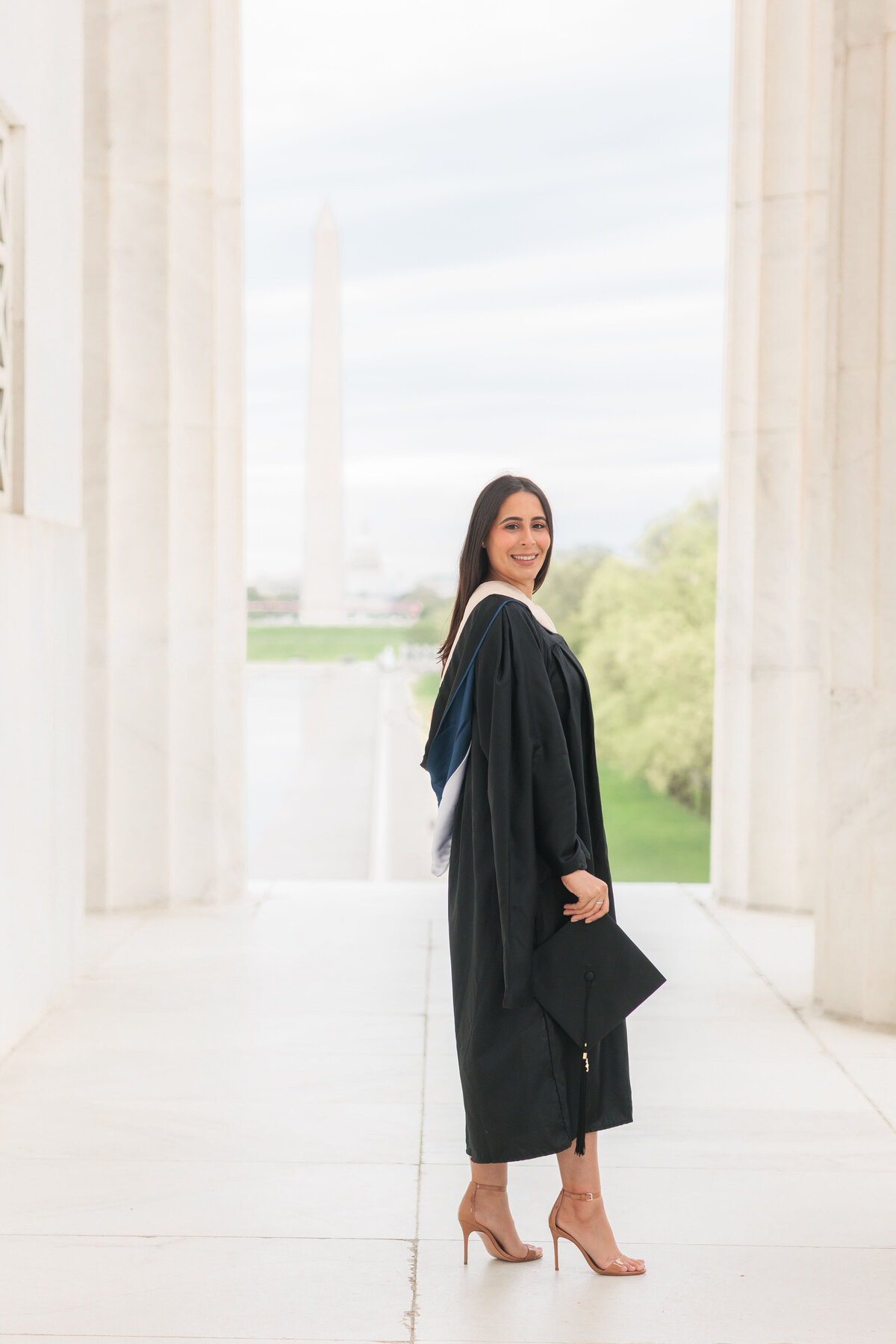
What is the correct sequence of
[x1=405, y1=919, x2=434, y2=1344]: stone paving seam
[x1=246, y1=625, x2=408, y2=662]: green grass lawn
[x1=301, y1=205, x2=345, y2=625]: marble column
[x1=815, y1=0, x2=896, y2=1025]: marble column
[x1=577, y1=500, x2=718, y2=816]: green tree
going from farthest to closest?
[x1=246, y1=625, x2=408, y2=662]: green grass lawn < [x1=301, y1=205, x2=345, y2=625]: marble column < [x1=577, y1=500, x2=718, y2=816]: green tree < [x1=815, y1=0, x2=896, y2=1025]: marble column < [x1=405, y1=919, x2=434, y2=1344]: stone paving seam

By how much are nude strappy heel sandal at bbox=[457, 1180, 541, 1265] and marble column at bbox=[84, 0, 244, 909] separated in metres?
5.04

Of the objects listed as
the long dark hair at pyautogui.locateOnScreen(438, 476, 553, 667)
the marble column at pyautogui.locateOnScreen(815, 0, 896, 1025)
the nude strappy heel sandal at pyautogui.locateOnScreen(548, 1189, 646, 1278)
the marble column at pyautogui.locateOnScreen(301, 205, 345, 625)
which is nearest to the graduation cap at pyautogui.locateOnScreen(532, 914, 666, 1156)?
the nude strappy heel sandal at pyautogui.locateOnScreen(548, 1189, 646, 1278)

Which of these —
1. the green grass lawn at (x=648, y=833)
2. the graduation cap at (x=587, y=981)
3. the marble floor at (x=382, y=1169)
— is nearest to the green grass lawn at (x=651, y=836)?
the green grass lawn at (x=648, y=833)

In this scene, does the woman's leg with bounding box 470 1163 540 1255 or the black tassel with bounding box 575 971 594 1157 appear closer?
the black tassel with bounding box 575 971 594 1157

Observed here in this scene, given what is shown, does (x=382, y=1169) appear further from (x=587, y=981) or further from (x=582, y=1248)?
(x=587, y=981)

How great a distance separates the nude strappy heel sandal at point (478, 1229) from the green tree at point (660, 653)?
3117cm

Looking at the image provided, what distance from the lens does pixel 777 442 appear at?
331 inches

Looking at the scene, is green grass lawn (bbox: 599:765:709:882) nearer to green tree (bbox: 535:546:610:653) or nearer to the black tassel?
green tree (bbox: 535:546:610:653)

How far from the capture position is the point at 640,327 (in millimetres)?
55750

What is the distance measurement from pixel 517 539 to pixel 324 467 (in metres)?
34.2

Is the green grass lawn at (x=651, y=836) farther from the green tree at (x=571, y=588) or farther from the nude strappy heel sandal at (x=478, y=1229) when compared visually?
the nude strappy heel sandal at (x=478, y=1229)

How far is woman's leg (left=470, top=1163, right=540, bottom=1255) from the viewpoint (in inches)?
140

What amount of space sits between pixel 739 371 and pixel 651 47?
43.2 m

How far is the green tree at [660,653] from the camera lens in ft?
116
